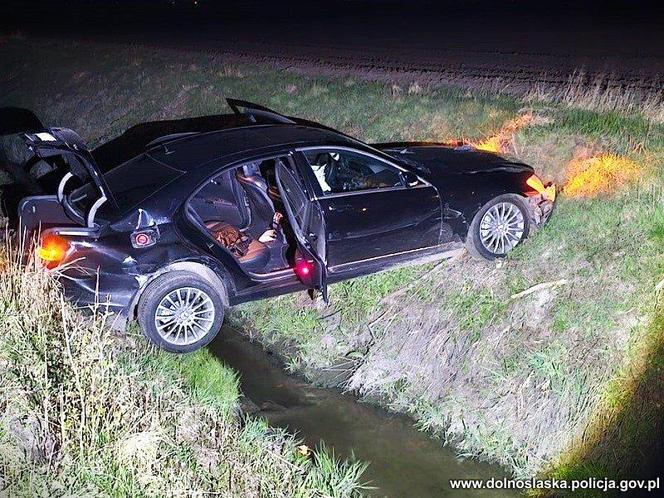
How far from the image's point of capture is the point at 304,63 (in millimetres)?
17641

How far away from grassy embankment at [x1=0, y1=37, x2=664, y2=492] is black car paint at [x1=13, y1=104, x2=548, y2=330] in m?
0.54

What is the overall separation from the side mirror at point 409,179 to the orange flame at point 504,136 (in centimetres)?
212

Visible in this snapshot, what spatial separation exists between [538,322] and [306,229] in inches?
86.8

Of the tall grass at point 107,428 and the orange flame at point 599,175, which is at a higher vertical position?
the orange flame at point 599,175

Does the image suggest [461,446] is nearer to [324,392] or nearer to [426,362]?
[426,362]

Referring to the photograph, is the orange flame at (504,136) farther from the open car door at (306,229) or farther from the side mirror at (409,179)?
the open car door at (306,229)

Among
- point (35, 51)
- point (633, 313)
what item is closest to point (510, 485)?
point (633, 313)

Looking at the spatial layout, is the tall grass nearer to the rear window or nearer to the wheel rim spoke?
the rear window

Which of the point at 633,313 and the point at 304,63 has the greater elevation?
the point at 304,63

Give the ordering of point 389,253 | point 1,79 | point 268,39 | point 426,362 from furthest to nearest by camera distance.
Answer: point 268,39 < point 1,79 < point 389,253 < point 426,362

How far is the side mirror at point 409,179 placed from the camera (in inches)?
288

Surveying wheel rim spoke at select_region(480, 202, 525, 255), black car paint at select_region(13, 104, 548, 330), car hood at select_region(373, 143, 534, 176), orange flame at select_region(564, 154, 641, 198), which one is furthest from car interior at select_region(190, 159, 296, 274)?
orange flame at select_region(564, 154, 641, 198)

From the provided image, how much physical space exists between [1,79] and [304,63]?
10280 millimetres

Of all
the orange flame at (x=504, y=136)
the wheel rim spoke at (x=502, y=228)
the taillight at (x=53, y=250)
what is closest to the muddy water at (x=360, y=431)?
the taillight at (x=53, y=250)
